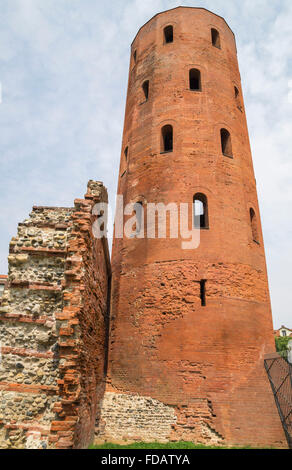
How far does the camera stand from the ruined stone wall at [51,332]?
7.02 meters

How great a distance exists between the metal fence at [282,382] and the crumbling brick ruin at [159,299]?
0.18 m

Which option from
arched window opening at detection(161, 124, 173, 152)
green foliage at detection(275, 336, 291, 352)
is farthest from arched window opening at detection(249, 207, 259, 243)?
A: green foliage at detection(275, 336, 291, 352)

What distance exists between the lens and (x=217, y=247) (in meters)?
10.9

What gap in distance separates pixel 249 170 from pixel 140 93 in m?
5.16

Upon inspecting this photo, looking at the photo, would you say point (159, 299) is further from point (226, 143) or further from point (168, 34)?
point (168, 34)

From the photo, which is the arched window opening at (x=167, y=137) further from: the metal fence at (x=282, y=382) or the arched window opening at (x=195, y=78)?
the metal fence at (x=282, y=382)

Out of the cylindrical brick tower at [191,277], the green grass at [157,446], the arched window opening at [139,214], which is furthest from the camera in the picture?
the arched window opening at [139,214]

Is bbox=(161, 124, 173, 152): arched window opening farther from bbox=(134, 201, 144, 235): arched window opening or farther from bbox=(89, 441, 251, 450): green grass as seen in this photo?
bbox=(89, 441, 251, 450): green grass

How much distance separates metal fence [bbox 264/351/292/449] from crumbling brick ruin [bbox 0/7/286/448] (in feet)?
0.59

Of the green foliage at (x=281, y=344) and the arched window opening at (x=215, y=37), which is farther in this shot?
the green foliage at (x=281, y=344)

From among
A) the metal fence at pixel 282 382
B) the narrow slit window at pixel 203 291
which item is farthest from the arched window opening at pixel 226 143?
the metal fence at pixel 282 382

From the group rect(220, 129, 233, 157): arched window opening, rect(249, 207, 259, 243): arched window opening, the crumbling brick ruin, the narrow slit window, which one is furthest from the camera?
rect(220, 129, 233, 157): arched window opening

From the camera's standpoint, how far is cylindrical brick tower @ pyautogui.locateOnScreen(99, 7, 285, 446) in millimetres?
9398

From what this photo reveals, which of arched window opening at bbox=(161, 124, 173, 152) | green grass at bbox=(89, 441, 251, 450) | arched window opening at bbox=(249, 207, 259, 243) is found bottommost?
green grass at bbox=(89, 441, 251, 450)
